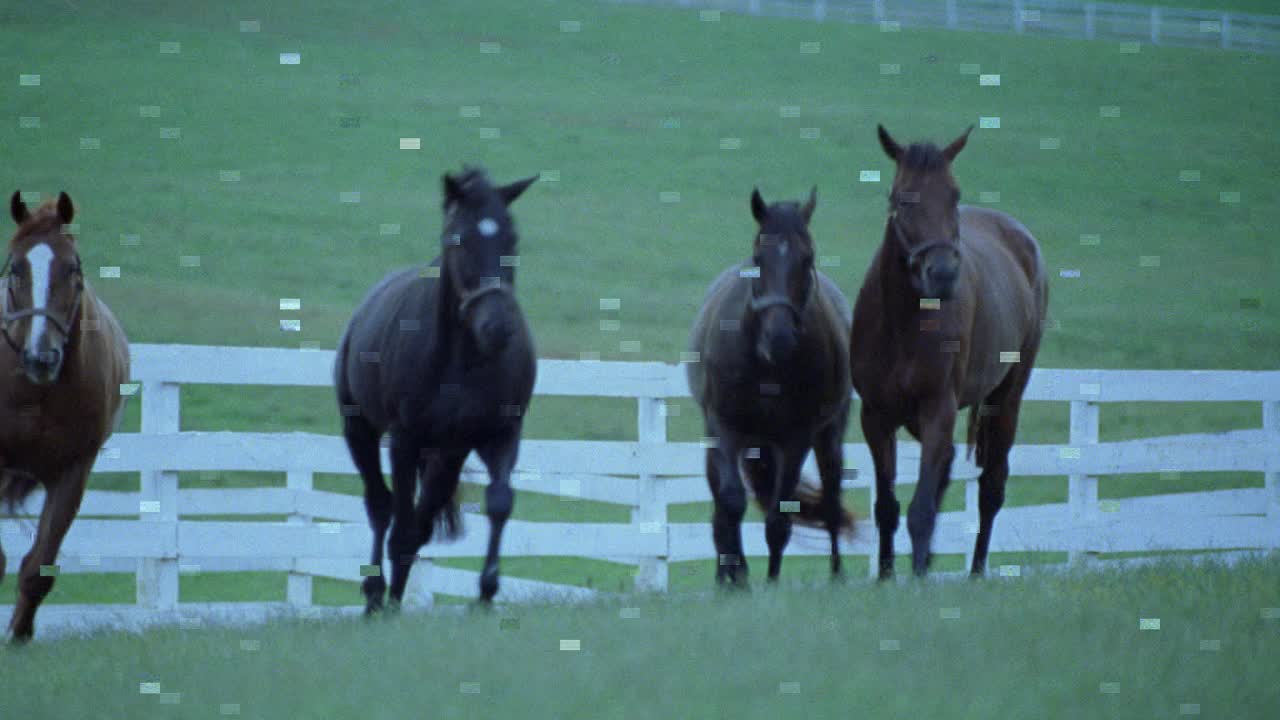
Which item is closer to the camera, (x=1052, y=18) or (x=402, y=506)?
(x=402, y=506)

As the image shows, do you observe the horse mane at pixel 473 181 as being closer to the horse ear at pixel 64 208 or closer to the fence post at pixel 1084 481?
the horse ear at pixel 64 208

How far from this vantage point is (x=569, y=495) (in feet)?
31.9

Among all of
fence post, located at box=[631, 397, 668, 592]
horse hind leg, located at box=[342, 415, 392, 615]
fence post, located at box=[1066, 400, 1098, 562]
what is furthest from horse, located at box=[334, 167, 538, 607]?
fence post, located at box=[1066, 400, 1098, 562]

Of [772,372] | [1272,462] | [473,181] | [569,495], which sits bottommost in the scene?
[1272,462]

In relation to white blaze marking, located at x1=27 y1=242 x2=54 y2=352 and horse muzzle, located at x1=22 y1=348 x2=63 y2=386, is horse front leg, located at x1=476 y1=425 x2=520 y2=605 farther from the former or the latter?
white blaze marking, located at x1=27 y1=242 x2=54 y2=352

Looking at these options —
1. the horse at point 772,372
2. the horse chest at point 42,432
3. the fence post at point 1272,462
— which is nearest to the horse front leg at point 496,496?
the horse at point 772,372

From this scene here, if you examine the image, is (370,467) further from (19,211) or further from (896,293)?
(896,293)

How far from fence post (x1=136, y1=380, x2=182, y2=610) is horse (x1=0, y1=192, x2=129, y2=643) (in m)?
1.15

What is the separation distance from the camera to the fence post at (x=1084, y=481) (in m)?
10.9

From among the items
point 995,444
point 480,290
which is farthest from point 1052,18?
point 480,290

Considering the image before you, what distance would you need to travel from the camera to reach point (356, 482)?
1819 cm

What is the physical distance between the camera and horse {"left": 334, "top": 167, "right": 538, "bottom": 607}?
7.05 m

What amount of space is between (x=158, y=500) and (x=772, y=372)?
3712mm

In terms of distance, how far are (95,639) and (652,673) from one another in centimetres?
331
